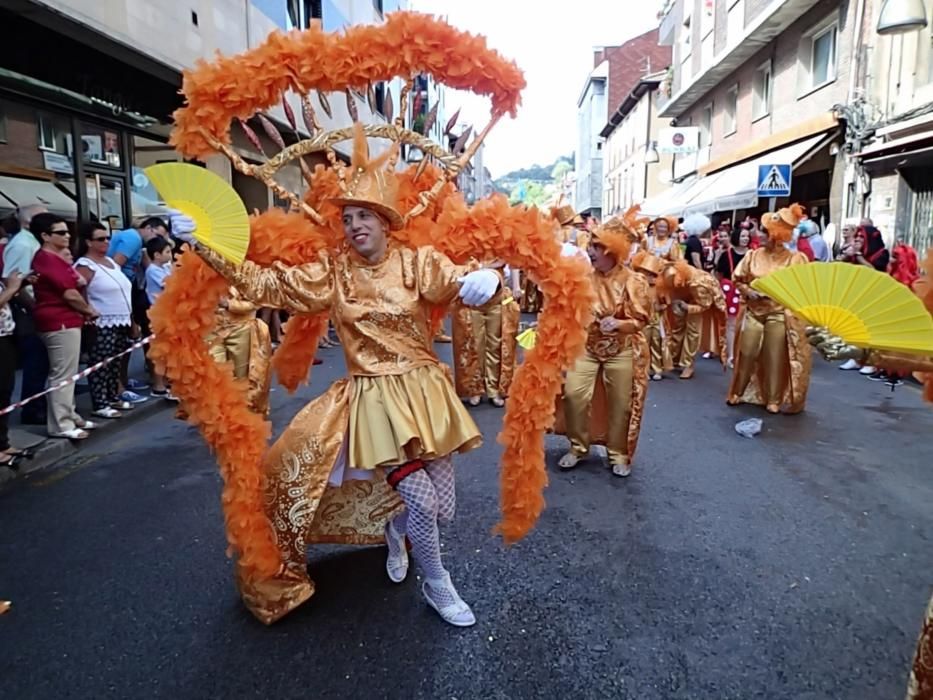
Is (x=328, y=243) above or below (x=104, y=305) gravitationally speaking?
above

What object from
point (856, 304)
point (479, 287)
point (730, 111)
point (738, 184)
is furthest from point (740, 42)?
point (856, 304)

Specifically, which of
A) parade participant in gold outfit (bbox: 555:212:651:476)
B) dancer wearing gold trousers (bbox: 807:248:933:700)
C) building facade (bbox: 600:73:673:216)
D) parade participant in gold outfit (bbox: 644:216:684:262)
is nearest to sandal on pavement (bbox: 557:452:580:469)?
parade participant in gold outfit (bbox: 555:212:651:476)

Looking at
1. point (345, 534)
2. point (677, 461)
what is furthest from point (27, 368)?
point (677, 461)

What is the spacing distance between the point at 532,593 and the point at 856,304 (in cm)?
193

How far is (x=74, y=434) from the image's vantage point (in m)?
5.58

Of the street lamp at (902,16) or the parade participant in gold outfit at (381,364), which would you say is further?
the street lamp at (902,16)

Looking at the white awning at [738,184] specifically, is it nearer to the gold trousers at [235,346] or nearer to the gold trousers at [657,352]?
the gold trousers at [657,352]

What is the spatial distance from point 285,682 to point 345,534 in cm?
84

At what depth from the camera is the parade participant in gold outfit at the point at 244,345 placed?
5555 millimetres

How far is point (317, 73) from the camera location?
291cm

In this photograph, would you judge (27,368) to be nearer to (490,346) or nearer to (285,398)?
(285,398)

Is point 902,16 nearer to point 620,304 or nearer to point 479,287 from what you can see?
point 620,304

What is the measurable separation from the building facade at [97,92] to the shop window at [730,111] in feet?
42.9

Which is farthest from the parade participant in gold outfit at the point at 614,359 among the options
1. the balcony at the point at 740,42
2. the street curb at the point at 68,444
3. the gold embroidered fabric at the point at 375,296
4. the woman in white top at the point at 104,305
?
the balcony at the point at 740,42
